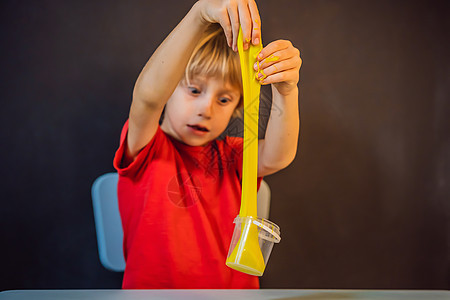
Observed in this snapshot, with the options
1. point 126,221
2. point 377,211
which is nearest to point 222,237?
point 126,221

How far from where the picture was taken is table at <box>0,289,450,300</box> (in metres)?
0.39

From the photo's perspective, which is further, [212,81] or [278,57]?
Result: [212,81]

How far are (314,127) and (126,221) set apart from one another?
428 mm

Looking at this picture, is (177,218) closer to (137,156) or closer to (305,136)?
(137,156)

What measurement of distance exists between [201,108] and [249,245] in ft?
0.83

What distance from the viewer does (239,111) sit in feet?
1.86

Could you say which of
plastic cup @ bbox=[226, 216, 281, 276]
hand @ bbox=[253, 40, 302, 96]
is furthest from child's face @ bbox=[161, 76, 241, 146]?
plastic cup @ bbox=[226, 216, 281, 276]

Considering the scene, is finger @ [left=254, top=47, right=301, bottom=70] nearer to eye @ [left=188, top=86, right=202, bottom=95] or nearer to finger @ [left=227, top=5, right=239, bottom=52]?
finger @ [left=227, top=5, right=239, bottom=52]

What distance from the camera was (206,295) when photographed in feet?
1.31

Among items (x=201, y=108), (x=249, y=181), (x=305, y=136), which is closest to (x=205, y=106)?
(x=201, y=108)

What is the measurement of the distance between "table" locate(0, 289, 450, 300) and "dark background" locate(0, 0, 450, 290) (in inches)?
14.9

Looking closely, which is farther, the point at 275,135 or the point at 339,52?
the point at 339,52

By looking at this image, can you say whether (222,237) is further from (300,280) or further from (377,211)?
(377,211)

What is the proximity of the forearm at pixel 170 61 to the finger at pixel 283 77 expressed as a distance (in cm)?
10
